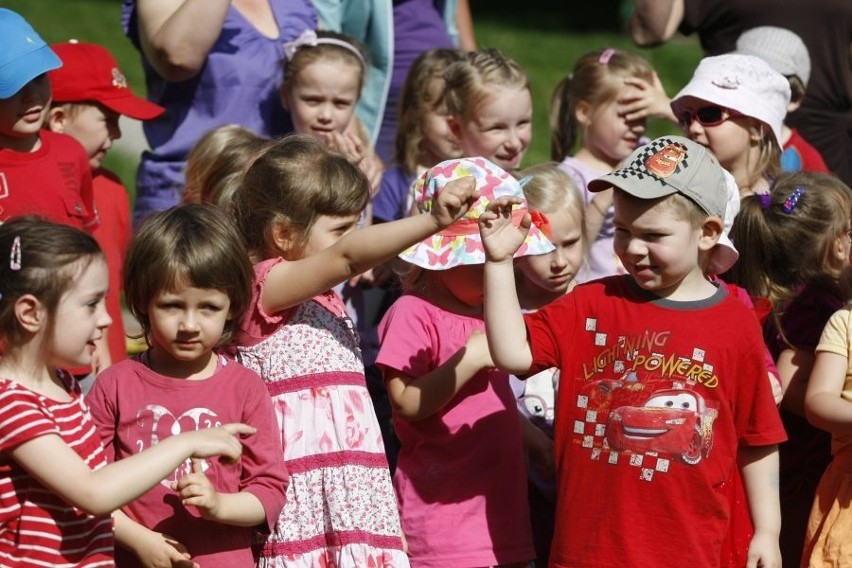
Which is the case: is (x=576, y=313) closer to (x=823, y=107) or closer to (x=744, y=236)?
(x=744, y=236)

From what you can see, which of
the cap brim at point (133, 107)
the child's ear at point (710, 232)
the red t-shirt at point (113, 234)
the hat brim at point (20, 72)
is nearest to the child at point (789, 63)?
the child's ear at point (710, 232)

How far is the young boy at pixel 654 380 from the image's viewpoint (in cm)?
387

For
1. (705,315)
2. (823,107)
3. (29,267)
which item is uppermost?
(29,267)

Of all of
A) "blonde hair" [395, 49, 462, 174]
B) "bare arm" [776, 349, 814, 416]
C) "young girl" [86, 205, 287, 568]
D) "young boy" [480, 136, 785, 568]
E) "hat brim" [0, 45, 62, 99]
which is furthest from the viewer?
"blonde hair" [395, 49, 462, 174]

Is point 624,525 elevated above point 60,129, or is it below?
below

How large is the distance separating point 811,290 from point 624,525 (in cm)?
142

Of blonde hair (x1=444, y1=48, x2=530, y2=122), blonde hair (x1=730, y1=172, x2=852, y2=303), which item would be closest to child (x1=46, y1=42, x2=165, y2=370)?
blonde hair (x1=444, y1=48, x2=530, y2=122)

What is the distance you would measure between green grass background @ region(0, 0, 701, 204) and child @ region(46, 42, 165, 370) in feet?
20.0

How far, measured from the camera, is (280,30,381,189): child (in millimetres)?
5766

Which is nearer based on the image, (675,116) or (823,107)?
(675,116)

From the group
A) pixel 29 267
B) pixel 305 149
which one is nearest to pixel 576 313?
pixel 305 149

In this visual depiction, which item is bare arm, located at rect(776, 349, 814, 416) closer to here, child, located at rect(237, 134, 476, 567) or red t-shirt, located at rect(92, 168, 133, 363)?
child, located at rect(237, 134, 476, 567)

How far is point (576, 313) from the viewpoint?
13.2ft

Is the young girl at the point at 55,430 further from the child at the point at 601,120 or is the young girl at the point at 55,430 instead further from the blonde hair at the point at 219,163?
the child at the point at 601,120
